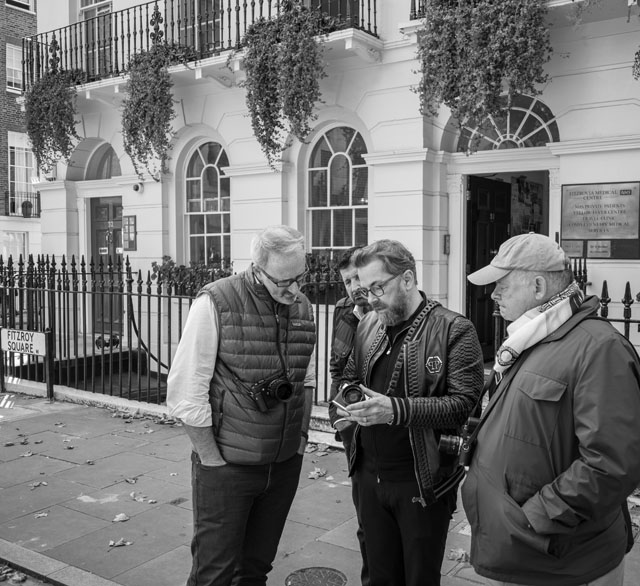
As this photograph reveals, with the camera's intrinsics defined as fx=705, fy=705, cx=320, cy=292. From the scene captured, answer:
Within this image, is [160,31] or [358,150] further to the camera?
[160,31]

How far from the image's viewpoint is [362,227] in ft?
35.9

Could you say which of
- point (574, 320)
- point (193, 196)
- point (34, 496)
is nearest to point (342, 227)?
point (193, 196)

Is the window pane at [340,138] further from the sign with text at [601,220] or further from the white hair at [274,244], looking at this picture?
the white hair at [274,244]

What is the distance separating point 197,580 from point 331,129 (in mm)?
9003

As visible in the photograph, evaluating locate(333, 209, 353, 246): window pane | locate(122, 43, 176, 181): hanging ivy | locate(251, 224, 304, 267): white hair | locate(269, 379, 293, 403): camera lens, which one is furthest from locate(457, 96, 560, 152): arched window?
locate(269, 379, 293, 403): camera lens

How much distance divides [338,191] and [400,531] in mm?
8539

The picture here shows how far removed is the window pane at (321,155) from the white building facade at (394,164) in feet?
0.13

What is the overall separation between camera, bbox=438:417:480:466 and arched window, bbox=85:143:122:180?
42.5ft

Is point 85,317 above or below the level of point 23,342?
above

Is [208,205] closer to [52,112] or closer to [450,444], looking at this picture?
[52,112]

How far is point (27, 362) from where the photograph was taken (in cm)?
1030

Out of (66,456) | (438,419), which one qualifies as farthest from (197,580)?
(66,456)

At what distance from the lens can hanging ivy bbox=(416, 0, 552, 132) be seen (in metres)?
8.16

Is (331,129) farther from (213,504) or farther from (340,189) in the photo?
(213,504)
